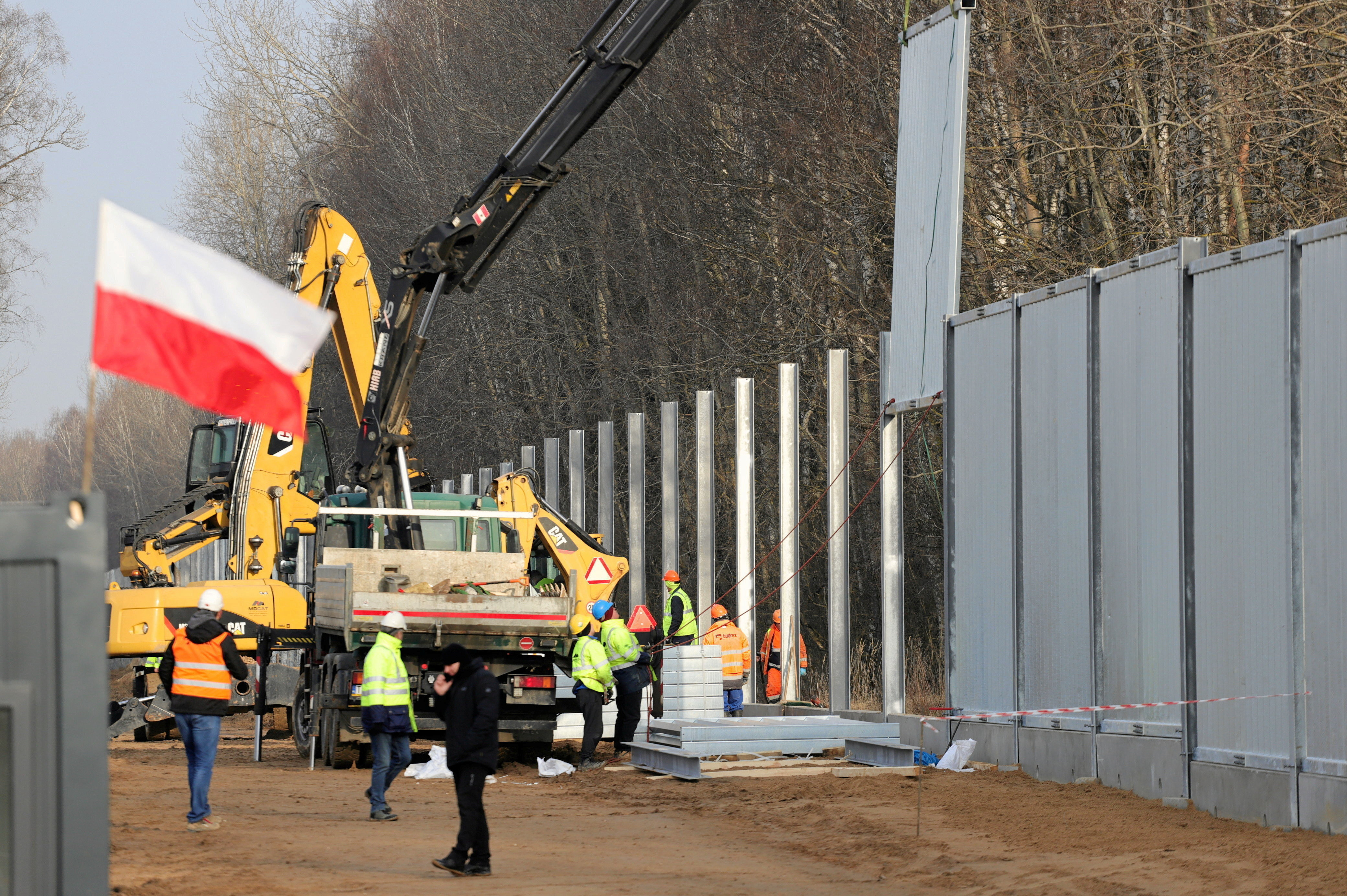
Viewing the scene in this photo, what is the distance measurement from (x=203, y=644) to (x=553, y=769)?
616cm

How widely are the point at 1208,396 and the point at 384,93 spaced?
45.0 m

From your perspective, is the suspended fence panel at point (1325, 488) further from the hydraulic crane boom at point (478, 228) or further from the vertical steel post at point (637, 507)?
the vertical steel post at point (637, 507)

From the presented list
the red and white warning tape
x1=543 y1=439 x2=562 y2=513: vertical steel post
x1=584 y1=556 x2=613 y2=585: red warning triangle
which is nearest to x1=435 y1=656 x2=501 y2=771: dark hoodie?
the red and white warning tape

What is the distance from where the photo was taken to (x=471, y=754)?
436 inches

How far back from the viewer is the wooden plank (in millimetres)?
16406

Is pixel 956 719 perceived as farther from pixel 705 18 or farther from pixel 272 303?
pixel 705 18

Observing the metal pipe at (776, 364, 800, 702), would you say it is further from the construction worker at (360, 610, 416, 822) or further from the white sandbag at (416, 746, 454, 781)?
the construction worker at (360, 610, 416, 822)

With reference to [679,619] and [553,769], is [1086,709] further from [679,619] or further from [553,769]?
[679,619]

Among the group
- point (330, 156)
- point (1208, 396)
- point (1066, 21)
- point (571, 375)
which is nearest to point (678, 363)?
point (571, 375)

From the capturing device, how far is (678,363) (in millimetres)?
35281

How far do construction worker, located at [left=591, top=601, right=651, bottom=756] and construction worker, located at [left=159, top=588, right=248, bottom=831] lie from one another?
→ 6.12m

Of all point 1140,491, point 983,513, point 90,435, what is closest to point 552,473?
point 983,513

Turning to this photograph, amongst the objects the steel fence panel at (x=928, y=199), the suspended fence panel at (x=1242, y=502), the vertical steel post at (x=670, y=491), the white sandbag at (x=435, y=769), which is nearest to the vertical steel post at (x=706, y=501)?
the vertical steel post at (x=670, y=491)

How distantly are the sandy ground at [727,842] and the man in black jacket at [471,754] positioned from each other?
0.16 meters
